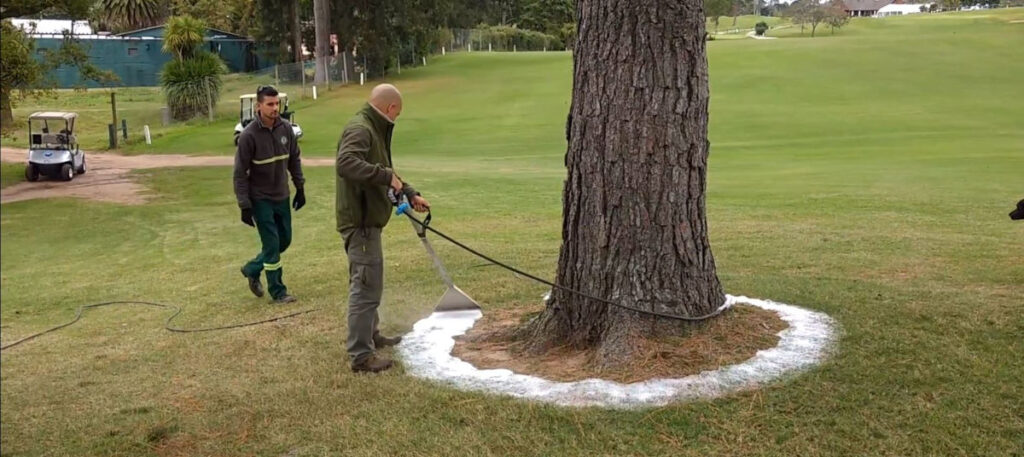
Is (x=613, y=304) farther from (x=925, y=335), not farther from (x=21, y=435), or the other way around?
(x=21, y=435)

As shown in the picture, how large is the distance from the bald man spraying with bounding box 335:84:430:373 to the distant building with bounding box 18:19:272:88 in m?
4.31

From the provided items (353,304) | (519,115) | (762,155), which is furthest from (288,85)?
(353,304)

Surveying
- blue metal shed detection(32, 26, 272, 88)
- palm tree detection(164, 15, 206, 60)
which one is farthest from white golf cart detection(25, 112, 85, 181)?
palm tree detection(164, 15, 206, 60)

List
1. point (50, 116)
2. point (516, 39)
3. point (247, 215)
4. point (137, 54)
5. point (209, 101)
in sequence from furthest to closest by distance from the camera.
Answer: point (516, 39) < point (137, 54) < point (209, 101) < point (50, 116) < point (247, 215)

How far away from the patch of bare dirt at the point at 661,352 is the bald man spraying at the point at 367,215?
630 mm

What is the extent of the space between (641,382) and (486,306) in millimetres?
2377

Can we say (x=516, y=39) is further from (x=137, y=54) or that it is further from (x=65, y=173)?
(x=65, y=173)

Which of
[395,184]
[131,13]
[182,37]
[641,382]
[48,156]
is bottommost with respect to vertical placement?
[641,382]

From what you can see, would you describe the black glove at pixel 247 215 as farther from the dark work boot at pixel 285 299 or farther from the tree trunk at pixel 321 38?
the tree trunk at pixel 321 38

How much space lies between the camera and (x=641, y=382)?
4688 mm

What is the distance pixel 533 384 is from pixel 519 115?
2806 cm

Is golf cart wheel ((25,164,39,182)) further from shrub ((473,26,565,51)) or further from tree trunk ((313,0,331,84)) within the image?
shrub ((473,26,565,51))

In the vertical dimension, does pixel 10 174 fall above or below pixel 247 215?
above

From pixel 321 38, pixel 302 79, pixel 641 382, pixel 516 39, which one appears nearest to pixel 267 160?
pixel 641 382
